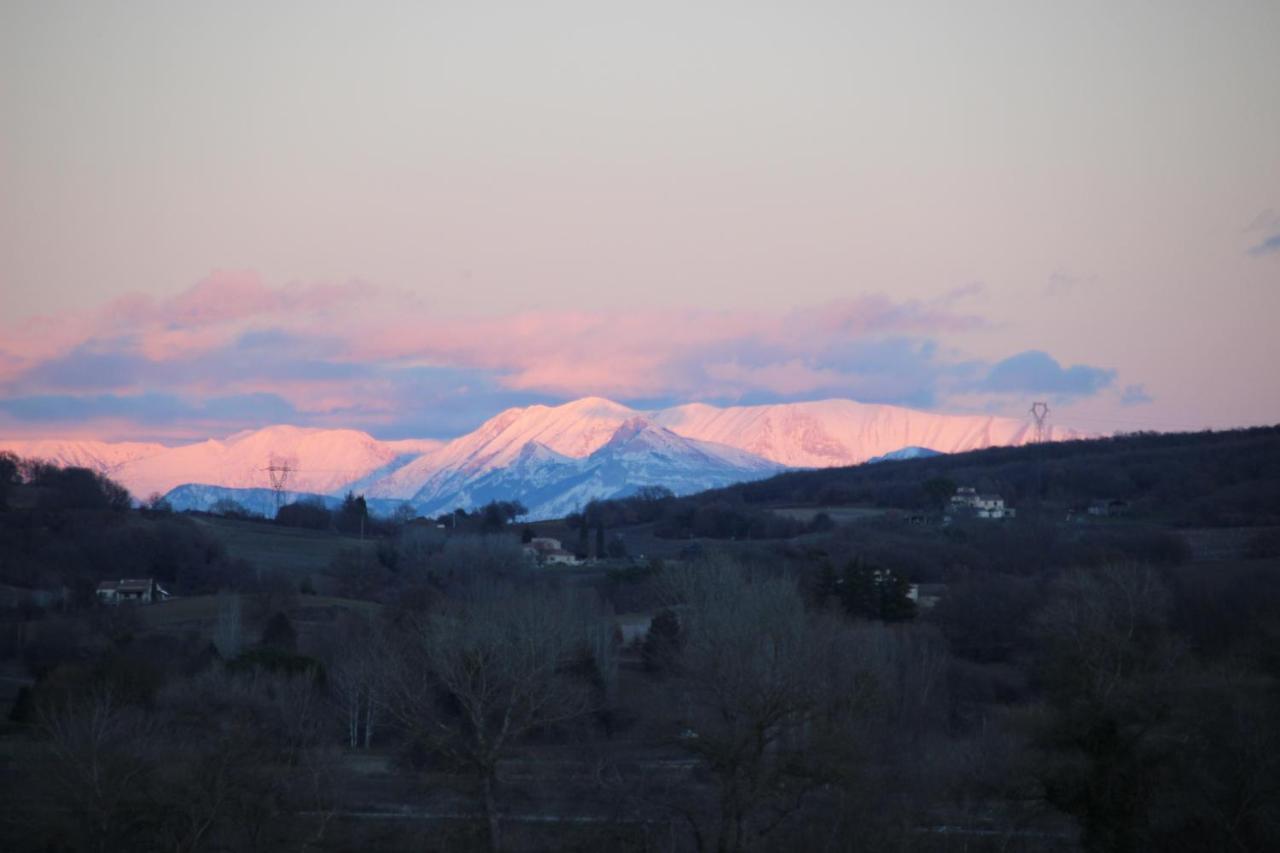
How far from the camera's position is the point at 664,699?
3694 centimetres

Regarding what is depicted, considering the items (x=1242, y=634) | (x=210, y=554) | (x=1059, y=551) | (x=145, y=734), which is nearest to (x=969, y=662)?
(x=1242, y=634)

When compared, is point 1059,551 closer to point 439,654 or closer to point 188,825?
point 439,654

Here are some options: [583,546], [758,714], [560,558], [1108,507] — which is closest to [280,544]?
[560,558]

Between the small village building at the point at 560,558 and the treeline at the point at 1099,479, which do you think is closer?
the treeline at the point at 1099,479

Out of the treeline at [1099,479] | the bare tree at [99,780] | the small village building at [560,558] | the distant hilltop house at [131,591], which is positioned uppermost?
the treeline at [1099,479]

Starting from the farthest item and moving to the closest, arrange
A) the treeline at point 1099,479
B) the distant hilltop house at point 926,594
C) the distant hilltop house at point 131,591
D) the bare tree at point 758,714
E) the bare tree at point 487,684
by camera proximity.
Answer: the treeline at point 1099,479 < the distant hilltop house at point 131,591 < the distant hilltop house at point 926,594 < the bare tree at point 487,684 < the bare tree at point 758,714

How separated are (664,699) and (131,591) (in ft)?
140

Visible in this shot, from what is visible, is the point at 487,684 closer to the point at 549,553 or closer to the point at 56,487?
the point at 549,553

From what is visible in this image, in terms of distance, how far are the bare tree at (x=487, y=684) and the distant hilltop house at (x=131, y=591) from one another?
89.0 feet

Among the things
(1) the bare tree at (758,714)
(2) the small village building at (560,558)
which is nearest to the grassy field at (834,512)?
(2) the small village building at (560,558)

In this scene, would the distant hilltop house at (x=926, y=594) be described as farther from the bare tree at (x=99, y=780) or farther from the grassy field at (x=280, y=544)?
the bare tree at (x=99, y=780)

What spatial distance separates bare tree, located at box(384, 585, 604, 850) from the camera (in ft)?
104

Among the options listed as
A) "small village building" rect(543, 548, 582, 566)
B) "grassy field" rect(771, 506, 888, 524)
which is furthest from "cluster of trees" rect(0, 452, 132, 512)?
"grassy field" rect(771, 506, 888, 524)

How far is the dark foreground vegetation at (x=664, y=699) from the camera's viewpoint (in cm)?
A: 2702
